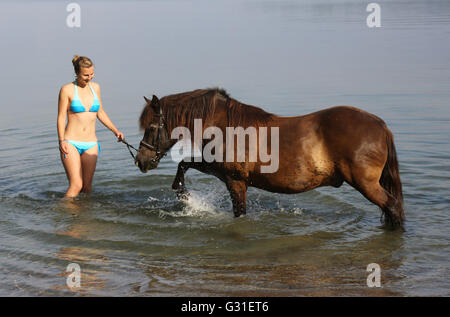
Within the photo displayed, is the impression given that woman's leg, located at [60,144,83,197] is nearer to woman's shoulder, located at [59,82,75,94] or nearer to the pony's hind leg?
woman's shoulder, located at [59,82,75,94]

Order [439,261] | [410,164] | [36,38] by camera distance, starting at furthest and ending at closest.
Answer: [36,38]
[410,164]
[439,261]

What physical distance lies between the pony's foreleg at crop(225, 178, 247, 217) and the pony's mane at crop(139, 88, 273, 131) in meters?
0.67

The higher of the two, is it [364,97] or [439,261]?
[364,97]

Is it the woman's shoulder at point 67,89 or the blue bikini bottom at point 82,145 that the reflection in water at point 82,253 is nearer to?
the blue bikini bottom at point 82,145

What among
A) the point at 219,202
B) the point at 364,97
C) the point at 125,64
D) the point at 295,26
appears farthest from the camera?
the point at 295,26

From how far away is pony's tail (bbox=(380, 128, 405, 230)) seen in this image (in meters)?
6.19

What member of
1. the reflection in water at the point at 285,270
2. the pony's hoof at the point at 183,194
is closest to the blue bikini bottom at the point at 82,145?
the pony's hoof at the point at 183,194

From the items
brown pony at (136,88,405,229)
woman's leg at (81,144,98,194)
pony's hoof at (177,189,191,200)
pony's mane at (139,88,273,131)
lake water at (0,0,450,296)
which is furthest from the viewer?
pony's hoof at (177,189,191,200)

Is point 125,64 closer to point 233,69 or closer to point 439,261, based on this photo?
point 233,69

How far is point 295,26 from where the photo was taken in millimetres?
27938

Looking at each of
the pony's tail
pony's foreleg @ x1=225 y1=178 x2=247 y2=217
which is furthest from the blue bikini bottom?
the pony's tail
